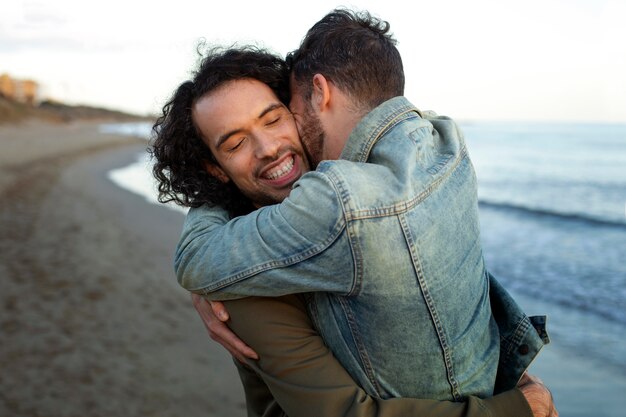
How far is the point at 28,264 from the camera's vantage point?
7.11m

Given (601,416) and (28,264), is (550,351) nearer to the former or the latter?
(601,416)

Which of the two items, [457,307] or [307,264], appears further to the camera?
[457,307]

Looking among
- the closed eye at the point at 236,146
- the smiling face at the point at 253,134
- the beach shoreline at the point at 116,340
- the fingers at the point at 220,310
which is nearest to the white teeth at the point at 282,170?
the smiling face at the point at 253,134

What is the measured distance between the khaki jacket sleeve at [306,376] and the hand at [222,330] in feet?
0.10

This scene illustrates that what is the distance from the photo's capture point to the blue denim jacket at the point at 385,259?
5.00ft

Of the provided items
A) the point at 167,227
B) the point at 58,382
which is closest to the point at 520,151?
the point at 167,227

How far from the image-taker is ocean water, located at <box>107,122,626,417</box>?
16.6 ft

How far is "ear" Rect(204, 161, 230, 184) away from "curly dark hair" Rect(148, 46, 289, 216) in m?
0.01

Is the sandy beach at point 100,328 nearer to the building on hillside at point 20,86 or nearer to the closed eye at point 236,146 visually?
the closed eye at point 236,146

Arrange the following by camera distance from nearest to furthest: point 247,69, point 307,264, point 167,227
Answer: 1. point 307,264
2. point 247,69
3. point 167,227

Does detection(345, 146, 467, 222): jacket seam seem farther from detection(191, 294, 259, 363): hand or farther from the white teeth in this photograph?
the white teeth

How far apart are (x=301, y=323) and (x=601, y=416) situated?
11.5ft

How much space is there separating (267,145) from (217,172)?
0.33 m

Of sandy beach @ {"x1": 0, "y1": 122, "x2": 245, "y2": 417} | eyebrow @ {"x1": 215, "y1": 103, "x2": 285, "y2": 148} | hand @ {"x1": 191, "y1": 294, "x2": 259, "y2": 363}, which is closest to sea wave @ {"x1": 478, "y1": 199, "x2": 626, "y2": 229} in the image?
sandy beach @ {"x1": 0, "y1": 122, "x2": 245, "y2": 417}
